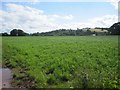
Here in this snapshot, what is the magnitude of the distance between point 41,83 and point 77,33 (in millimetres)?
161430

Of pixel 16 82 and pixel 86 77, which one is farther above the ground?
pixel 86 77

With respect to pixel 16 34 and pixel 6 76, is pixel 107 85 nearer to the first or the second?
pixel 6 76

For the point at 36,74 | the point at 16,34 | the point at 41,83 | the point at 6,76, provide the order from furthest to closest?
the point at 16,34
the point at 6,76
the point at 36,74
the point at 41,83

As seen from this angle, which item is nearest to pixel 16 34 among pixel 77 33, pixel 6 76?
pixel 77 33

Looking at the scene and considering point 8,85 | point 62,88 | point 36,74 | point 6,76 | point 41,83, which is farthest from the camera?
point 6,76

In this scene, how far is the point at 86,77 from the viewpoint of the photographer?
957 cm

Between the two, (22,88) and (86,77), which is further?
(22,88)

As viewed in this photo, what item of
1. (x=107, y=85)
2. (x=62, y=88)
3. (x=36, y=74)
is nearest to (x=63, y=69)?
(x=36, y=74)

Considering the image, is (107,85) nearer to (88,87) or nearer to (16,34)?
(88,87)

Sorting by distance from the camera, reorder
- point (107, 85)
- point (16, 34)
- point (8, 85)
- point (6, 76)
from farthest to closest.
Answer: point (16, 34) → point (6, 76) → point (8, 85) → point (107, 85)

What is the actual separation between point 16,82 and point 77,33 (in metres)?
160

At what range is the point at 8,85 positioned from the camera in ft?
39.5

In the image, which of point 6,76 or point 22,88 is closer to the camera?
point 22,88

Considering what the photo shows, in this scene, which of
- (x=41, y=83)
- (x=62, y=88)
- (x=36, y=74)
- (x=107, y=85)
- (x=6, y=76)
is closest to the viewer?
(x=107, y=85)
